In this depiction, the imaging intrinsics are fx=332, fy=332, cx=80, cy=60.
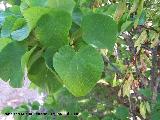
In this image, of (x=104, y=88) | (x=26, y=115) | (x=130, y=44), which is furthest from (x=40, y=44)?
(x=104, y=88)

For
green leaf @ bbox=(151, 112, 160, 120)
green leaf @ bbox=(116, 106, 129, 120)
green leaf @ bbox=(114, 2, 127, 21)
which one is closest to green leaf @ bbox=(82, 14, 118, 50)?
green leaf @ bbox=(114, 2, 127, 21)

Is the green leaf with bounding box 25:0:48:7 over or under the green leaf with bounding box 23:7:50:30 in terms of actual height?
over

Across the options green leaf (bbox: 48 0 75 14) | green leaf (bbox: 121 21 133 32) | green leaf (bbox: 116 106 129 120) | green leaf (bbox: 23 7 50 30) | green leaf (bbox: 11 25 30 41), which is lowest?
green leaf (bbox: 116 106 129 120)

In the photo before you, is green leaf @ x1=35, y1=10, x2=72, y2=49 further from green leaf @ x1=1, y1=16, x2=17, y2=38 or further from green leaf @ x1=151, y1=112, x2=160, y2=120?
green leaf @ x1=151, y1=112, x2=160, y2=120

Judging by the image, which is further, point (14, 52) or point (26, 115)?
point (26, 115)

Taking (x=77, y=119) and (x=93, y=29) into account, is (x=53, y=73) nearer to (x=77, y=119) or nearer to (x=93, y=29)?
(x=93, y=29)
